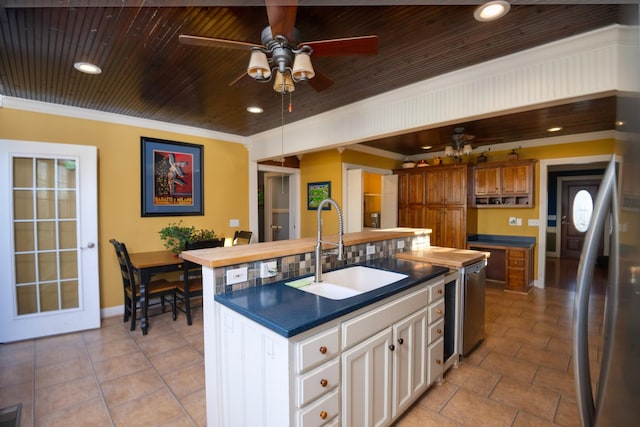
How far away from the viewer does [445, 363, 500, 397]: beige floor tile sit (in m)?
2.17

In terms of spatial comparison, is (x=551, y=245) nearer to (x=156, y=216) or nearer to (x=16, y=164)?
(x=156, y=216)

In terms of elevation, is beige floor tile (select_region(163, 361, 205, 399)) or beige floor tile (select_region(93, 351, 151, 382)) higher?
beige floor tile (select_region(93, 351, 151, 382))

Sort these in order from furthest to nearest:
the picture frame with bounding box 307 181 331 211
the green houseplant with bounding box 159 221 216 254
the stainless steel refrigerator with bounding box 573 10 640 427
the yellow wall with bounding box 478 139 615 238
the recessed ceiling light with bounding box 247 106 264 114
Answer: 1. the picture frame with bounding box 307 181 331 211
2. the yellow wall with bounding box 478 139 615 238
3. the green houseplant with bounding box 159 221 216 254
4. the recessed ceiling light with bounding box 247 106 264 114
5. the stainless steel refrigerator with bounding box 573 10 640 427

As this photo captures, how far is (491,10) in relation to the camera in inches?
64.0

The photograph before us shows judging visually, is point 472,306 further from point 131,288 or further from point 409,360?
point 131,288

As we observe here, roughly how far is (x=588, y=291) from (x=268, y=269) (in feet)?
4.70

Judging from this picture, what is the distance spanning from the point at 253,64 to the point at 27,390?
287 centimetres

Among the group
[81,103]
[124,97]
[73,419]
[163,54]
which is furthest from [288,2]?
[81,103]

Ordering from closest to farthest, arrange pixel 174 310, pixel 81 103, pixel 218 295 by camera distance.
Result: pixel 218 295, pixel 81 103, pixel 174 310

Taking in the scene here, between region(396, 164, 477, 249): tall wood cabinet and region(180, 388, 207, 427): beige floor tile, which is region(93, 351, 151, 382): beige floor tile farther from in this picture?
region(396, 164, 477, 249): tall wood cabinet

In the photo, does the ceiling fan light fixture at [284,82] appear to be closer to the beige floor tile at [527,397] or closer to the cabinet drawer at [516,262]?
the beige floor tile at [527,397]

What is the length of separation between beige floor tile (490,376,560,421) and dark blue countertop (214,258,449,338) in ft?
3.69

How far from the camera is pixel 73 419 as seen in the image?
1866 mm

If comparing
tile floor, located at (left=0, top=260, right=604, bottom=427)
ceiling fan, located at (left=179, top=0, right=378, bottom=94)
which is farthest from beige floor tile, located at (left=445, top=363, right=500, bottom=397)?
ceiling fan, located at (left=179, top=0, right=378, bottom=94)
